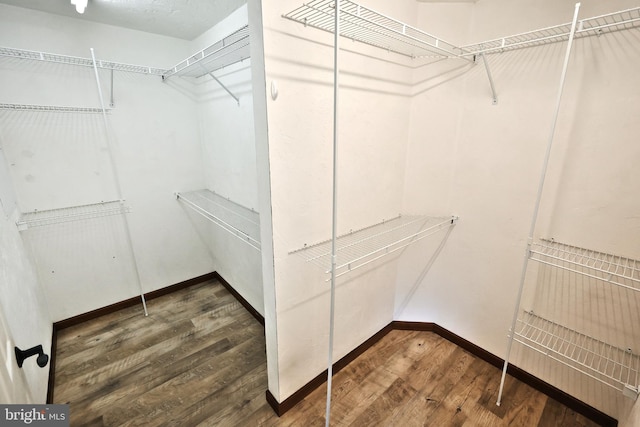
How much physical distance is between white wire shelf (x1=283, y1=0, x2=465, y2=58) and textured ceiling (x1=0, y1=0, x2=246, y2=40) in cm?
82

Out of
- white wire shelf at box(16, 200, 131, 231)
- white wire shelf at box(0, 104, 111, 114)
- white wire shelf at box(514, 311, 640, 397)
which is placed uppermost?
white wire shelf at box(0, 104, 111, 114)

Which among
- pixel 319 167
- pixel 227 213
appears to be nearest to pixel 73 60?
pixel 227 213

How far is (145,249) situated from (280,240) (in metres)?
1.84

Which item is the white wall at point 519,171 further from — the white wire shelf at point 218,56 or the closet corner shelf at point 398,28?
the white wire shelf at point 218,56

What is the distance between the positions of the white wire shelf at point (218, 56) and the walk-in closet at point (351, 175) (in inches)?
1.5

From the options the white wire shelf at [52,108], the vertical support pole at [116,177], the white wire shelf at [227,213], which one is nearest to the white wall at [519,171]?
the white wire shelf at [227,213]

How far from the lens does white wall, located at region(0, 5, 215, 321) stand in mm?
1876

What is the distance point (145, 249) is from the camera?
2.55 meters

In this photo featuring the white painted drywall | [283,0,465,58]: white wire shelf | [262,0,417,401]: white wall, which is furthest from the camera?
[262,0,417,401]: white wall

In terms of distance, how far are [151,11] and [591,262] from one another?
2.92 meters

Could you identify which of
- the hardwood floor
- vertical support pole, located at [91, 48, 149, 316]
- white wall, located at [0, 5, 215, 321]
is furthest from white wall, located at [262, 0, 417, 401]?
white wall, located at [0, 5, 215, 321]

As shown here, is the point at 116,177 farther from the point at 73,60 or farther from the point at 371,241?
the point at 371,241

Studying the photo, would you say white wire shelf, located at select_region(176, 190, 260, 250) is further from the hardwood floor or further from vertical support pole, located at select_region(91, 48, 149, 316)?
the hardwood floor

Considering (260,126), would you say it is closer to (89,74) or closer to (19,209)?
(89,74)
